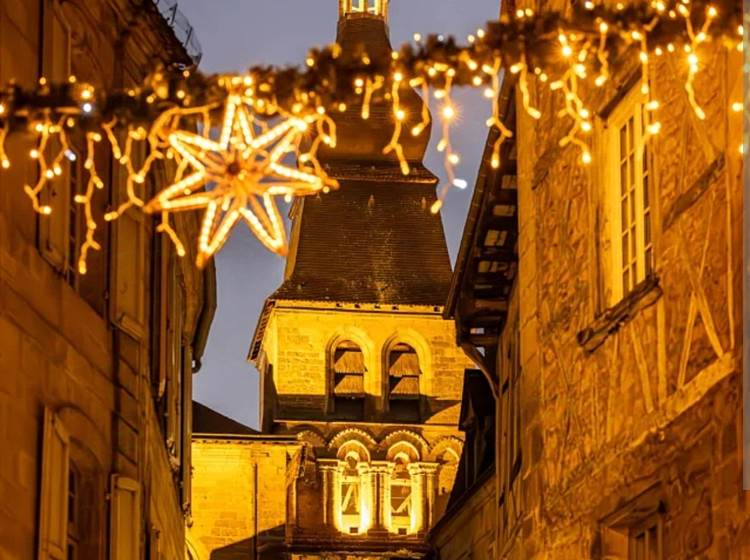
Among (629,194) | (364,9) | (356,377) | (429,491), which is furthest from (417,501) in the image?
(629,194)

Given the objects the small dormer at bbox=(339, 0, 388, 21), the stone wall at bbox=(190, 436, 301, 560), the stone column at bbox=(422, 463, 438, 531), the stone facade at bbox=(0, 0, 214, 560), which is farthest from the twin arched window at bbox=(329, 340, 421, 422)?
the stone facade at bbox=(0, 0, 214, 560)

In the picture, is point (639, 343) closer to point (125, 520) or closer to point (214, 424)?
point (125, 520)

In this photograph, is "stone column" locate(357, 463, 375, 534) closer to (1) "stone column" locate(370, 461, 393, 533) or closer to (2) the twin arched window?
(1) "stone column" locate(370, 461, 393, 533)

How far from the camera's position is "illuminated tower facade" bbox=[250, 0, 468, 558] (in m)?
50.1

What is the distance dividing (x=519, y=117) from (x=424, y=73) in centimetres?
869

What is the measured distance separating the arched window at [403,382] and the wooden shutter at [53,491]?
39081 mm

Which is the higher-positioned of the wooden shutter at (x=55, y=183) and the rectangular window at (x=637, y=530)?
the wooden shutter at (x=55, y=183)

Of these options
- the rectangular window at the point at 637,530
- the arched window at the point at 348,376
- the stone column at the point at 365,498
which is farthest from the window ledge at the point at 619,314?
the arched window at the point at 348,376

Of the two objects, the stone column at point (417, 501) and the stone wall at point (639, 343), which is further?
the stone column at point (417, 501)

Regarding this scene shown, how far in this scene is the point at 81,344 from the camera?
13711 mm

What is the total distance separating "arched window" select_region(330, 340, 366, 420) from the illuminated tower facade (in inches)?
1.4

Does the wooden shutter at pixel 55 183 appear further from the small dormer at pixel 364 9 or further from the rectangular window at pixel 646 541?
the small dormer at pixel 364 9

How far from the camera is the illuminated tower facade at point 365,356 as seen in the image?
164ft

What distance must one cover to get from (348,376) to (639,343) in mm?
40352
